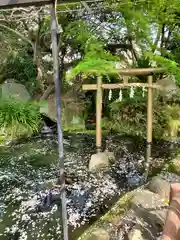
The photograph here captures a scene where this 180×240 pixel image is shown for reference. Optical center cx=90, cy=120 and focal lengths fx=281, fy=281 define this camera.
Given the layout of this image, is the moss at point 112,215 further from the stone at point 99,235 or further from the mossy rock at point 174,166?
the mossy rock at point 174,166

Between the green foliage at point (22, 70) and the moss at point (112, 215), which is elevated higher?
the green foliage at point (22, 70)

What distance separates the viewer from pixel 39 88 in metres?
9.77

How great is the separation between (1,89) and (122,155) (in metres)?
5.18

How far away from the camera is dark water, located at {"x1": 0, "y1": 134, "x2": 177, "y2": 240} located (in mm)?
3416

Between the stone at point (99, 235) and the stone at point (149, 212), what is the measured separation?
15.7 inches

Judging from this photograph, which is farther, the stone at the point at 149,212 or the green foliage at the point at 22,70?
the green foliage at the point at 22,70

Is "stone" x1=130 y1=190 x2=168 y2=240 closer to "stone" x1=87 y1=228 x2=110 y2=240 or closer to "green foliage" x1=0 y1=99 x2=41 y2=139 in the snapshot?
"stone" x1=87 y1=228 x2=110 y2=240

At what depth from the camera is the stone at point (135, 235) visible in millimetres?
2857

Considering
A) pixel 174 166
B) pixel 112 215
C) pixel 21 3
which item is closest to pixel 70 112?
pixel 174 166

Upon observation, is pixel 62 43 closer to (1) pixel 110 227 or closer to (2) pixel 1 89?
(2) pixel 1 89

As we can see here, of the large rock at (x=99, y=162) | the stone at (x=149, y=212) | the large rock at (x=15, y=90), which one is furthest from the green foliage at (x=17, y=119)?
the stone at (x=149, y=212)

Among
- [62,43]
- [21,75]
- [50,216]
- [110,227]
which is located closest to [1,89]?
[21,75]

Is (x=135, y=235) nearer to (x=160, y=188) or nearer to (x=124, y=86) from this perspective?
(x=160, y=188)

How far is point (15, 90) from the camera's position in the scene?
31.1 ft
